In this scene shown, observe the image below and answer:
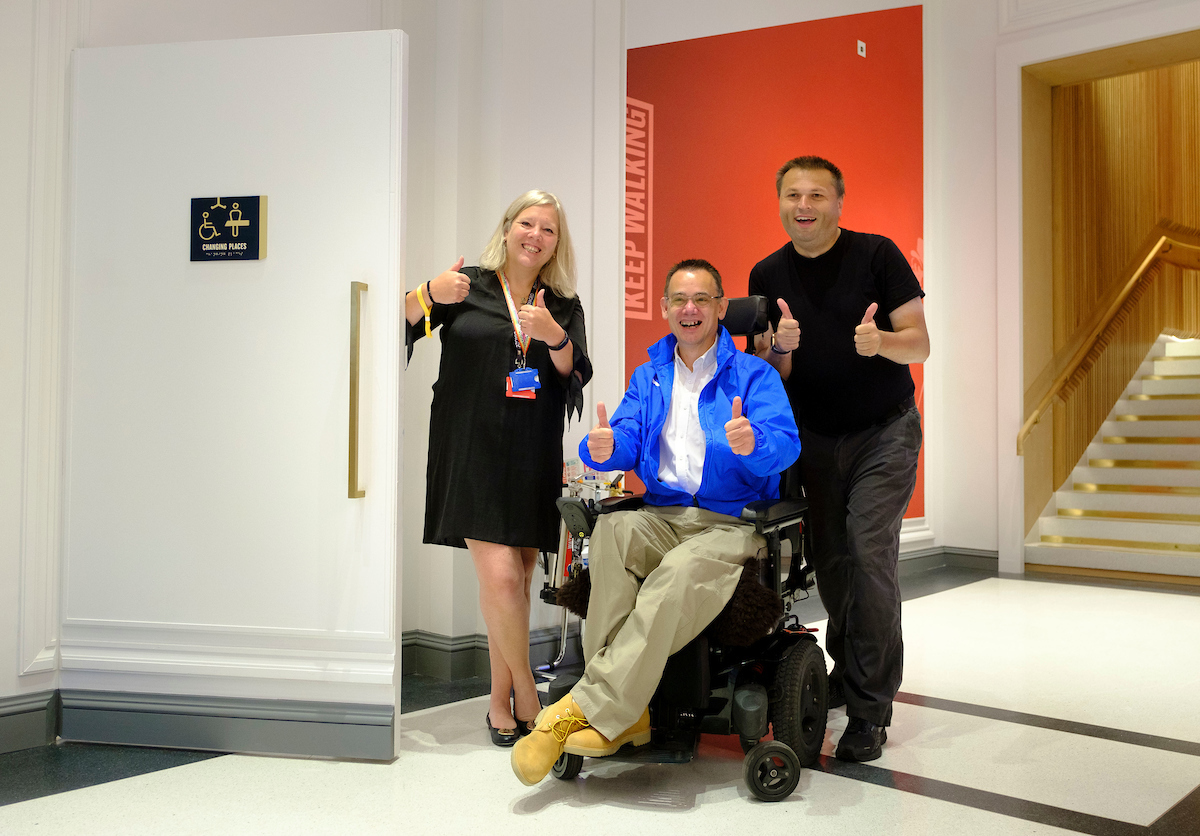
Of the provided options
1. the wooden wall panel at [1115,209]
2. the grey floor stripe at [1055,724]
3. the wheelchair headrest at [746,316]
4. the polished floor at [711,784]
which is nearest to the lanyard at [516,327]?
the wheelchair headrest at [746,316]

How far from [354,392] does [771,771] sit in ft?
4.77

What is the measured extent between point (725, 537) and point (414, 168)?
198 cm

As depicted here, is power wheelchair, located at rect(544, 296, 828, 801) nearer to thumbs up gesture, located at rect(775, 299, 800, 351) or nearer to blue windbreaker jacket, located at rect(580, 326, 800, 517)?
blue windbreaker jacket, located at rect(580, 326, 800, 517)

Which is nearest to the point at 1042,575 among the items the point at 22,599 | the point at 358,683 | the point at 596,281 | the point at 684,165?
the point at 684,165

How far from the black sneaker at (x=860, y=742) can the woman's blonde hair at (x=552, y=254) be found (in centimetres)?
146

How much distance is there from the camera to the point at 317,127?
2.59 metres

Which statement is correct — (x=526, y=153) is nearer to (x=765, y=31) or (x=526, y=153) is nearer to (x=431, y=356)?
(x=431, y=356)

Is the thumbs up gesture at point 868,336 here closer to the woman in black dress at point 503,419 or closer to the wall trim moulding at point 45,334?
the woman in black dress at point 503,419

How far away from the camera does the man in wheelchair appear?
2.09 metres

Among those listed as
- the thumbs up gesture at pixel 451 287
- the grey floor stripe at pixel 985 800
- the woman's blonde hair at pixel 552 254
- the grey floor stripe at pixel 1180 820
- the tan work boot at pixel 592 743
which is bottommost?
the grey floor stripe at pixel 985 800

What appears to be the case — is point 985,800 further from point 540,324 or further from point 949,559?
point 949,559

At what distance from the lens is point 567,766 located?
2.31m

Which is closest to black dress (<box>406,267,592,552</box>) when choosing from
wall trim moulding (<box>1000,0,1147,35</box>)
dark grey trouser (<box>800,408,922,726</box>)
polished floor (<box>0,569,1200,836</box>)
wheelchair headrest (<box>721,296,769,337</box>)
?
wheelchair headrest (<box>721,296,769,337</box>)

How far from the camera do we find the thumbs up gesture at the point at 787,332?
2.58m
